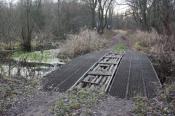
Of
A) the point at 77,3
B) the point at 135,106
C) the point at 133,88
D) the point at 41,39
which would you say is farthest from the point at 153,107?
the point at 77,3

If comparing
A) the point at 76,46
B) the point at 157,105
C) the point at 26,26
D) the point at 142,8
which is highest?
the point at 142,8

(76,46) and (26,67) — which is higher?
(76,46)

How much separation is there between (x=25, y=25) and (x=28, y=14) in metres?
0.72

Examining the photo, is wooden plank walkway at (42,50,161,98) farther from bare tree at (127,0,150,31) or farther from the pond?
bare tree at (127,0,150,31)

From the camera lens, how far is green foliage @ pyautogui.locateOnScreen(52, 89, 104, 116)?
12.0ft

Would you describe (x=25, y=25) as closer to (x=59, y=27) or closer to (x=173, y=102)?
(x=59, y=27)

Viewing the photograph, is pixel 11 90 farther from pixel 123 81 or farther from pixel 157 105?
pixel 157 105

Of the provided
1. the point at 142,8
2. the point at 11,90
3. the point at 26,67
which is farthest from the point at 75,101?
the point at 142,8

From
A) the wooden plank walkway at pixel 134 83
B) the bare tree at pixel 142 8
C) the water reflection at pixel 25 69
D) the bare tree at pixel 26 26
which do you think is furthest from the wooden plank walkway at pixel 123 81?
the bare tree at pixel 142 8

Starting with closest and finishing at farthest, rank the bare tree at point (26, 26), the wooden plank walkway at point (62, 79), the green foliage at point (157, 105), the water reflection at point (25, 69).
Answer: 1. the green foliage at point (157, 105)
2. the wooden plank walkway at point (62, 79)
3. the water reflection at point (25, 69)
4. the bare tree at point (26, 26)

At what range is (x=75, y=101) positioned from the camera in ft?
13.3

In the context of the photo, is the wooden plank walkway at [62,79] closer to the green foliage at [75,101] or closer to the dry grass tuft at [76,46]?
the green foliage at [75,101]

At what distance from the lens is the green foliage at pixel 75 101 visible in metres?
3.66

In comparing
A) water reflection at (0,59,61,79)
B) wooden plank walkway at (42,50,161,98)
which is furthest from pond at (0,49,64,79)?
wooden plank walkway at (42,50,161,98)
